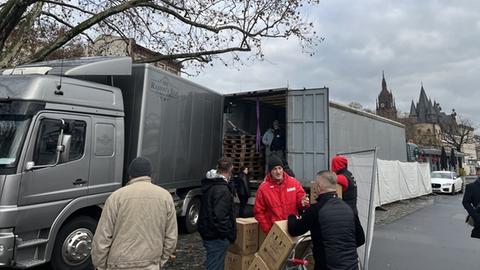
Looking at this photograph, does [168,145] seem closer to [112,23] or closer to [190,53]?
[190,53]

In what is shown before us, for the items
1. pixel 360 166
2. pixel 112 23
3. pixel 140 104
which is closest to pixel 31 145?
pixel 140 104

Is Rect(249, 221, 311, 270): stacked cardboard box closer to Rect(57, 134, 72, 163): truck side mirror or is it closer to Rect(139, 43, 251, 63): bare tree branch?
Rect(57, 134, 72, 163): truck side mirror

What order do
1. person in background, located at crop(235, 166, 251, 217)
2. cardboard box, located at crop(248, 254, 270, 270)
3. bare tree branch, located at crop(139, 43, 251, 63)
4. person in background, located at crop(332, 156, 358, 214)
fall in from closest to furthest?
cardboard box, located at crop(248, 254, 270, 270), person in background, located at crop(332, 156, 358, 214), person in background, located at crop(235, 166, 251, 217), bare tree branch, located at crop(139, 43, 251, 63)

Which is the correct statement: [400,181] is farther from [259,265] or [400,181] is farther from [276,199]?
[259,265]

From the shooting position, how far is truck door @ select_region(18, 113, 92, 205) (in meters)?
5.18

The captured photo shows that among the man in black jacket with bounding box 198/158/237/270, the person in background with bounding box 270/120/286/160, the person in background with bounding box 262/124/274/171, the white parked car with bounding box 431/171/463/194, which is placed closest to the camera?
the man in black jacket with bounding box 198/158/237/270

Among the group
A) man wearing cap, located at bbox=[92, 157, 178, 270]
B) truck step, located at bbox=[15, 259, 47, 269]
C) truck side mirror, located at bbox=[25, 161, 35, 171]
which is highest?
truck side mirror, located at bbox=[25, 161, 35, 171]

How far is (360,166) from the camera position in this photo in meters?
6.23

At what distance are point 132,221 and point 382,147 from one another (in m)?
13.4

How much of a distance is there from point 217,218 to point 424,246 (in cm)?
617

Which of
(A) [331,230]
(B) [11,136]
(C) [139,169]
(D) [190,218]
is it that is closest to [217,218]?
(C) [139,169]

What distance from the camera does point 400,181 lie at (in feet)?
57.7

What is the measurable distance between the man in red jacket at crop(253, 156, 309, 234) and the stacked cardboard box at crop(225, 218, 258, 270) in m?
0.15

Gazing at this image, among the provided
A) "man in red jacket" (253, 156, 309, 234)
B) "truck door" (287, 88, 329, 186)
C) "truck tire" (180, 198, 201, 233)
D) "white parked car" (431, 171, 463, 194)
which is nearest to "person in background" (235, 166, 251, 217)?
"truck tire" (180, 198, 201, 233)
